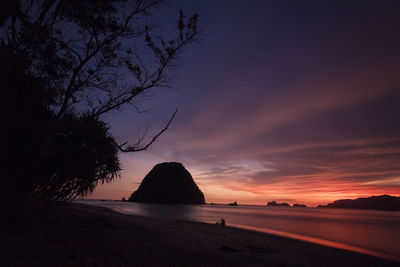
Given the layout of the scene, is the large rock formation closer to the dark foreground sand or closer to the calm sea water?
the calm sea water

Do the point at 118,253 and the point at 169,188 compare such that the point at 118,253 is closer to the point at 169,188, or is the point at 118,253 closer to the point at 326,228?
the point at 326,228

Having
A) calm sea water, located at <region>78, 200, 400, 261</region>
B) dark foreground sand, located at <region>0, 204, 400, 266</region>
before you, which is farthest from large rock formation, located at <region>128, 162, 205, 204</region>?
dark foreground sand, located at <region>0, 204, 400, 266</region>

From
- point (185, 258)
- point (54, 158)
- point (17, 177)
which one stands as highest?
point (54, 158)

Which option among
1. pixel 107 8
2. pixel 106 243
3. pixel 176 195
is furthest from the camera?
pixel 176 195

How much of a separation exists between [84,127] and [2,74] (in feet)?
8.65

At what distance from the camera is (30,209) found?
246 inches

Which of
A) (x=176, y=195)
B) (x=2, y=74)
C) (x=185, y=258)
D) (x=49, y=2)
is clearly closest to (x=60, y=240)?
(x=185, y=258)

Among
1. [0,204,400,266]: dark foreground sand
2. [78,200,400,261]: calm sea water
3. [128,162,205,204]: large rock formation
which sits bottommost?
[78,200,400,261]: calm sea water

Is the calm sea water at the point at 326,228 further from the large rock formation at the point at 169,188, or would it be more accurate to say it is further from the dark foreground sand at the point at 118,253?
the large rock formation at the point at 169,188

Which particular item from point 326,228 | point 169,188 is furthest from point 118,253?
point 169,188

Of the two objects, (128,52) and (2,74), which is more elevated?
(128,52)

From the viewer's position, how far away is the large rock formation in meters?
128

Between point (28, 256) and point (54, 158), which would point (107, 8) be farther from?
point (28, 256)

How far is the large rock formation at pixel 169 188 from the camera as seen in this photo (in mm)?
127812
